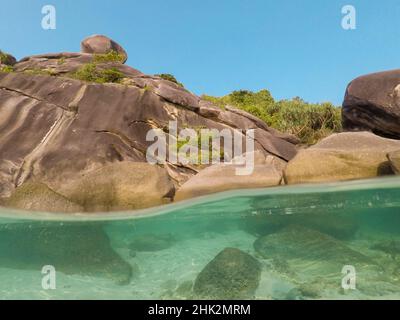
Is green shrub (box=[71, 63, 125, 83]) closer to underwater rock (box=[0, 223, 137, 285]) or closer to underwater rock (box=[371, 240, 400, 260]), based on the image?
underwater rock (box=[0, 223, 137, 285])

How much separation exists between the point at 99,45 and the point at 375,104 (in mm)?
24736

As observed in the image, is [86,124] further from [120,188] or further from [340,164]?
[340,164]

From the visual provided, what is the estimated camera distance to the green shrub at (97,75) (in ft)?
61.5

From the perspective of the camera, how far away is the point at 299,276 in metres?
8.16

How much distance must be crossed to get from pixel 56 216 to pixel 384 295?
10093 millimetres

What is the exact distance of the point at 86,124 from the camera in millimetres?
14148

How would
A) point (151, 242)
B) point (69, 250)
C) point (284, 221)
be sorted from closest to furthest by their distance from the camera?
point (69, 250), point (151, 242), point (284, 221)

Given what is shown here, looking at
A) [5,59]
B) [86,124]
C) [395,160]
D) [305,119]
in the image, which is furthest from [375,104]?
[5,59]

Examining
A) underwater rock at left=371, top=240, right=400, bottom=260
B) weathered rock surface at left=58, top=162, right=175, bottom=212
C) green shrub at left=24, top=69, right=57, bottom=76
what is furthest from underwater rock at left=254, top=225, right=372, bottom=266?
green shrub at left=24, top=69, right=57, bottom=76

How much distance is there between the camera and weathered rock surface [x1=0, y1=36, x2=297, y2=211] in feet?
41.1

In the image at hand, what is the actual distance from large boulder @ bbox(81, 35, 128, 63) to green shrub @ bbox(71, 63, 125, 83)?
11488 mm

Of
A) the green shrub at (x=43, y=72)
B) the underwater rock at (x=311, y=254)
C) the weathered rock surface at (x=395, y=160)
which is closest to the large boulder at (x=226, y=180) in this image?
the underwater rock at (x=311, y=254)

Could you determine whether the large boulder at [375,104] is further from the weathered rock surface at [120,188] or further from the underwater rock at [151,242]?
the underwater rock at [151,242]
